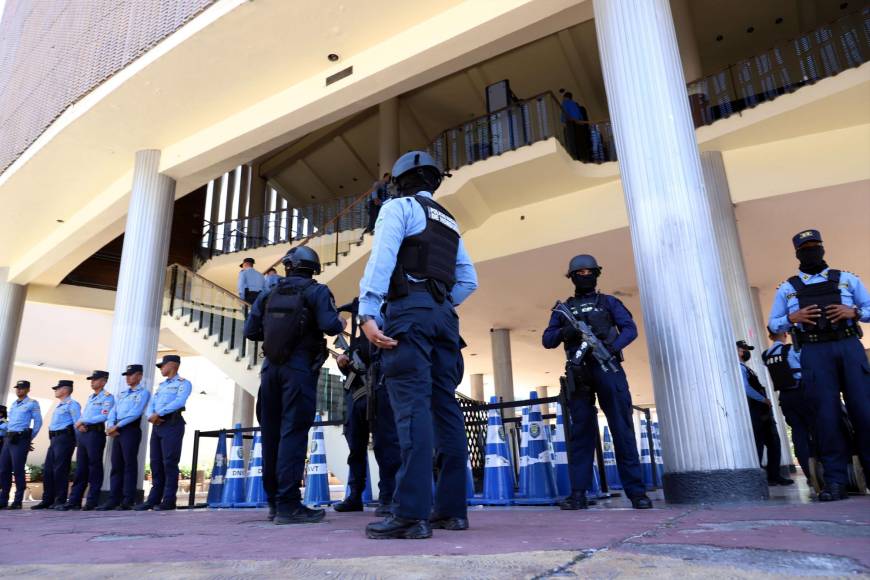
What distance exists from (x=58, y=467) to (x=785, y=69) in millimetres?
11065

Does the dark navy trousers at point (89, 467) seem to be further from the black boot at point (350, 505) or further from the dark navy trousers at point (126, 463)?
the black boot at point (350, 505)

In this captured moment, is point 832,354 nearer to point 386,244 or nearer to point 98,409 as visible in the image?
point 386,244

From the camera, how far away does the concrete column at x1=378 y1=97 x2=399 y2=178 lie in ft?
46.2

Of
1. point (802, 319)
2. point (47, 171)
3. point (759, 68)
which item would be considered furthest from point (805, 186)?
point (47, 171)

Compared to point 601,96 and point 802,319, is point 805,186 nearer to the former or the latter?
point 802,319

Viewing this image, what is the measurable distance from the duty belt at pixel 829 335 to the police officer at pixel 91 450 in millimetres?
6614

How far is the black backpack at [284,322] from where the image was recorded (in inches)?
130

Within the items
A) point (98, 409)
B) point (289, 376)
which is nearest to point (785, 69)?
point (289, 376)

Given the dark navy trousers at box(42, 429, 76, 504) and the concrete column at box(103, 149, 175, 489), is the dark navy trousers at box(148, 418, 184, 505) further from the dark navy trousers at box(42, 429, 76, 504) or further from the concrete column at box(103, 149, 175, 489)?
the dark navy trousers at box(42, 429, 76, 504)

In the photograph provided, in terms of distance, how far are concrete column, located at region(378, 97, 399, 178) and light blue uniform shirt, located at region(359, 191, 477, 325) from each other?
11.5 m

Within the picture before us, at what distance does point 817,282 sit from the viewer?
3.42 meters

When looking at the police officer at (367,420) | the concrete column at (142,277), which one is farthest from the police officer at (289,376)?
the concrete column at (142,277)

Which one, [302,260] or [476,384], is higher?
[476,384]

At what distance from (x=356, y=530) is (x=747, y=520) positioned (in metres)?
1.62
